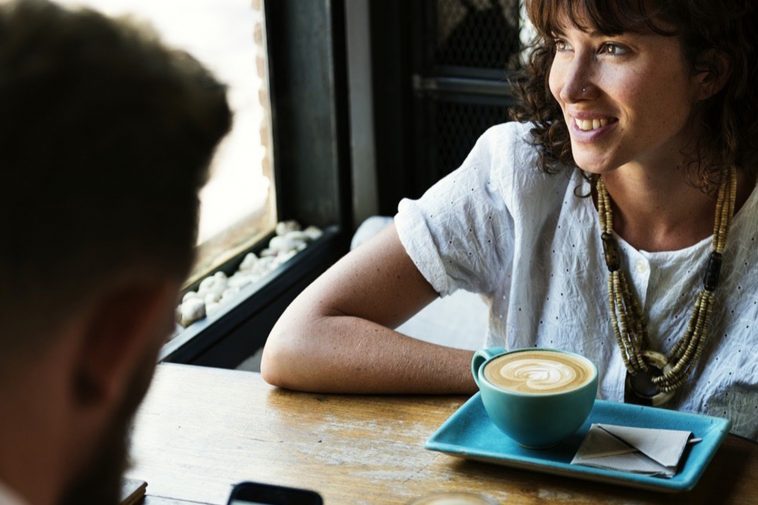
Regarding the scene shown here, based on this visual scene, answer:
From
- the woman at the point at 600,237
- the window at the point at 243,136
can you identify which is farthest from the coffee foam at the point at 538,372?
the window at the point at 243,136

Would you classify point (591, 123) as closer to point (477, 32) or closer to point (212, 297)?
point (212, 297)

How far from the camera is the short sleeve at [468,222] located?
5.98 ft

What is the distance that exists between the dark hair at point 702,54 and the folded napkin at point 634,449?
511 millimetres

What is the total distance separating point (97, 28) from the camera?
20.6 inches

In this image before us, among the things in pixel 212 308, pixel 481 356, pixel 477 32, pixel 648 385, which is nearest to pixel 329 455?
pixel 481 356

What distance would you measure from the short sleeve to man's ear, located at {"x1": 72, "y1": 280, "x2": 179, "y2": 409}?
126 centimetres

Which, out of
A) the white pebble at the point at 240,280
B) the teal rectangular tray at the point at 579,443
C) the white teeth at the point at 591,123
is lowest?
the white pebble at the point at 240,280

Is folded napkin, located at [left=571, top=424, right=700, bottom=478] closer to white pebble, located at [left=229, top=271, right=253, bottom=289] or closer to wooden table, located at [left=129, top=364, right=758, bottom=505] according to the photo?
wooden table, located at [left=129, top=364, right=758, bottom=505]

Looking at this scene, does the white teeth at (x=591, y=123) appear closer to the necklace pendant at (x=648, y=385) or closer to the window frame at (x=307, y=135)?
the necklace pendant at (x=648, y=385)

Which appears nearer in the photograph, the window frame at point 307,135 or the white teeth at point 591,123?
the white teeth at point 591,123

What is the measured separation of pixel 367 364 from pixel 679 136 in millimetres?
609

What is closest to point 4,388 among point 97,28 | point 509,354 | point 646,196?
point 97,28

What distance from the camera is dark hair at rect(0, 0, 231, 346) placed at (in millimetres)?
491

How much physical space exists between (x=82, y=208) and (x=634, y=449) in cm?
97
